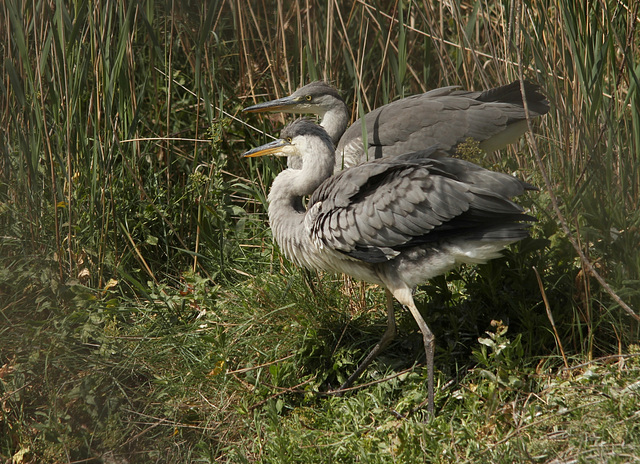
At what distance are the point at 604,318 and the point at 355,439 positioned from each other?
1407mm

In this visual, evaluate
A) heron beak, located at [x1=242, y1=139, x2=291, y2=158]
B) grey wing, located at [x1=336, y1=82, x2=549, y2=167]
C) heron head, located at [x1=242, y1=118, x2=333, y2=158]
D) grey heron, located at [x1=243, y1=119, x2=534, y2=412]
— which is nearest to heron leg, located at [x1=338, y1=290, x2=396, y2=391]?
grey heron, located at [x1=243, y1=119, x2=534, y2=412]

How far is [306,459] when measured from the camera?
3.46m

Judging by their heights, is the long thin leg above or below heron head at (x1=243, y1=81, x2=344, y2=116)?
below

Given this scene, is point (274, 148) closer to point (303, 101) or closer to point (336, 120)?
point (303, 101)

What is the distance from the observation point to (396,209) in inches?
145

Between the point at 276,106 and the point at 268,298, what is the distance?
153 centimetres

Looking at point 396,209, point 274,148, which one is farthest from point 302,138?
point 396,209

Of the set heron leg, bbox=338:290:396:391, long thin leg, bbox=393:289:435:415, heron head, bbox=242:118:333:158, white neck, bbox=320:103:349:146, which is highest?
heron head, bbox=242:118:333:158

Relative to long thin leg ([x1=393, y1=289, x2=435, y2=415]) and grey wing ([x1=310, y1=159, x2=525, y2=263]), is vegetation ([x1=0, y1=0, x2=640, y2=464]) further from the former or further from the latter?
grey wing ([x1=310, y1=159, x2=525, y2=263])

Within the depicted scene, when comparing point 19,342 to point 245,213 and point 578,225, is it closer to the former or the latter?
point 245,213

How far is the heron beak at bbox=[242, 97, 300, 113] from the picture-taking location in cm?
520

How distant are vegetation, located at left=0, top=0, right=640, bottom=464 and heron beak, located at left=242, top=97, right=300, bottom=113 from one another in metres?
0.42

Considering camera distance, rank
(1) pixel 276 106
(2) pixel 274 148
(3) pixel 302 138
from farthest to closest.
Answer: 1. (1) pixel 276 106
2. (2) pixel 274 148
3. (3) pixel 302 138

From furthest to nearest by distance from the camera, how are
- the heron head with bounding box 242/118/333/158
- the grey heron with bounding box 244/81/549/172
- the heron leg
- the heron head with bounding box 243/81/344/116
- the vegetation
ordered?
the heron head with bounding box 243/81/344/116 → the grey heron with bounding box 244/81/549/172 → the heron head with bounding box 242/118/333/158 → the heron leg → the vegetation
